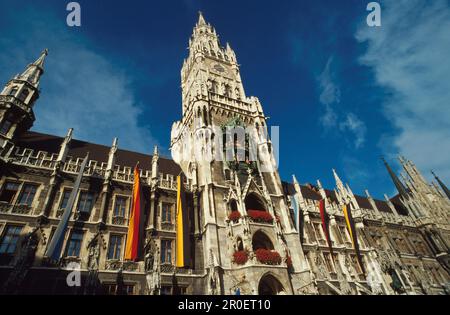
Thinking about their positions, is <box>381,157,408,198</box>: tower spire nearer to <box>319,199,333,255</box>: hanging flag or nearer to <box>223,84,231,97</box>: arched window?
<box>319,199,333,255</box>: hanging flag

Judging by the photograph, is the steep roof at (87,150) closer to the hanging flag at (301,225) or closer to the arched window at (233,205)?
the arched window at (233,205)

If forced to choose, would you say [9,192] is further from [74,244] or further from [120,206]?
[120,206]

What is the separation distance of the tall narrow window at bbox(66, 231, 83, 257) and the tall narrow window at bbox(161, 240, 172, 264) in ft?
21.0

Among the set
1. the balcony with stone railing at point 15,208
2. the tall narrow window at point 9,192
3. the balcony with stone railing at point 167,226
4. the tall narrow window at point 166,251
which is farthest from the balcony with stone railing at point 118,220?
the tall narrow window at point 9,192

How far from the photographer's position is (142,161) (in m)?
30.6

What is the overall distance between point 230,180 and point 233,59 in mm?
28061

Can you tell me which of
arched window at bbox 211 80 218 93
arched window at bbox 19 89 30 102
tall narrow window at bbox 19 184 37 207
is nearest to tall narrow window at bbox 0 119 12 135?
arched window at bbox 19 89 30 102

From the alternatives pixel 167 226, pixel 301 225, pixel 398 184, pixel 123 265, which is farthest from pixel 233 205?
pixel 398 184

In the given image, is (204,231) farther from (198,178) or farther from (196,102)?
(196,102)

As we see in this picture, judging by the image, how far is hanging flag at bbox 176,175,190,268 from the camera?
69.6ft

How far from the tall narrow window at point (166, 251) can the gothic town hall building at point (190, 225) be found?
4.0 inches

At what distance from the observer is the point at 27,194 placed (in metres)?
20.6
